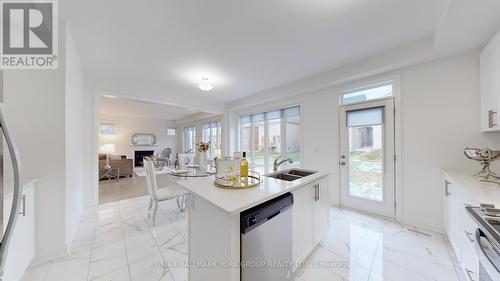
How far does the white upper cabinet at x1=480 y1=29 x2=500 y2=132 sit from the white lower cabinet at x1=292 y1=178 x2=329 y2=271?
1.74 m

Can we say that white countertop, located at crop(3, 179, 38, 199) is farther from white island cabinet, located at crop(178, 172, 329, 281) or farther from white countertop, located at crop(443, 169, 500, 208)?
white countertop, located at crop(443, 169, 500, 208)

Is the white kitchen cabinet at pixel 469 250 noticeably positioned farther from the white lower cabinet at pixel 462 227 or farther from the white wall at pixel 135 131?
the white wall at pixel 135 131

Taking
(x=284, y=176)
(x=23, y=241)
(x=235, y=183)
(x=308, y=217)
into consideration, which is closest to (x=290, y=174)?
(x=284, y=176)

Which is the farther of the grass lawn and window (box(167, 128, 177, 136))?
window (box(167, 128, 177, 136))

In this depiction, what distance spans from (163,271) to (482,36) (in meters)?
4.16

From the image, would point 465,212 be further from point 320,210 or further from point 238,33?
point 238,33

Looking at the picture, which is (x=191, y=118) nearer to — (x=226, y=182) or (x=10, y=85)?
(x=10, y=85)

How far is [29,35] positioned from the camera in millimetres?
1787

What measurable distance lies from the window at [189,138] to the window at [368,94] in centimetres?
719

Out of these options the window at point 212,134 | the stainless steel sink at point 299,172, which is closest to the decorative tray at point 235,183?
the stainless steel sink at point 299,172

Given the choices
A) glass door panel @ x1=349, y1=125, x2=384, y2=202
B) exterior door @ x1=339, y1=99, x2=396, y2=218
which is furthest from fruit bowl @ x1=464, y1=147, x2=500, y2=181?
glass door panel @ x1=349, y1=125, x2=384, y2=202

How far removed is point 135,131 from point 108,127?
1.06 m

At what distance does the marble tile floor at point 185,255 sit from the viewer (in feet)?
5.32

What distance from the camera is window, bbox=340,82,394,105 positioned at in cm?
278
